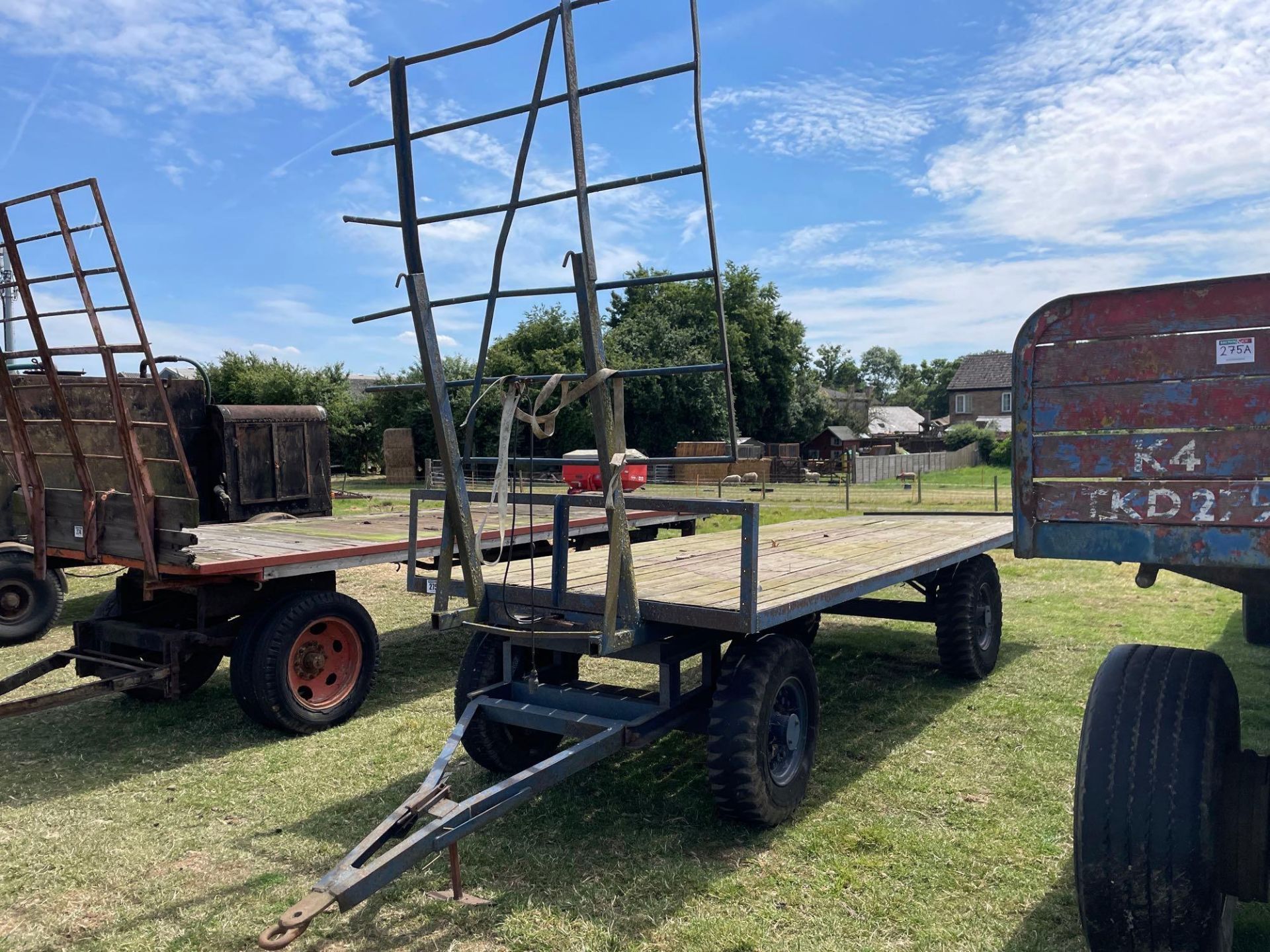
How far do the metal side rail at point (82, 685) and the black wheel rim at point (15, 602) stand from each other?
2.97 m

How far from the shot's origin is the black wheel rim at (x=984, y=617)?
6496mm

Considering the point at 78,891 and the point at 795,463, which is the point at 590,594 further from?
the point at 795,463

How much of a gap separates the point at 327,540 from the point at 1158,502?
521cm

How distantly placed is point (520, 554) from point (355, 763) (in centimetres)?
285

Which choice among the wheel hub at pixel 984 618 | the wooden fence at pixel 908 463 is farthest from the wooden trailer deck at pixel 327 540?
the wooden fence at pixel 908 463

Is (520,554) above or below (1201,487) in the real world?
below

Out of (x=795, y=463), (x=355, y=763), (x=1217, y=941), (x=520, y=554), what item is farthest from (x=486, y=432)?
(x=1217, y=941)

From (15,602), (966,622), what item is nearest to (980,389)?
(966,622)

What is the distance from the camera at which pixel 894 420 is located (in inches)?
2798

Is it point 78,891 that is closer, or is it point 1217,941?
point 1217,941

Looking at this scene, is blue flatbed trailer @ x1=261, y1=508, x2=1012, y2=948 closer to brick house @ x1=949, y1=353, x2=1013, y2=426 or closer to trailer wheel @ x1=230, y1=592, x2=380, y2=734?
trailer wheel @ x1=230, y1=592, x2=380, y2=734

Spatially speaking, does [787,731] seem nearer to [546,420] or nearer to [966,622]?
[546,420]

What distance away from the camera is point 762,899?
3402 millimetres

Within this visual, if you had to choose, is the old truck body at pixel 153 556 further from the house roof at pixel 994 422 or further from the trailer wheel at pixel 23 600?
the house roof at pixel 994 422
